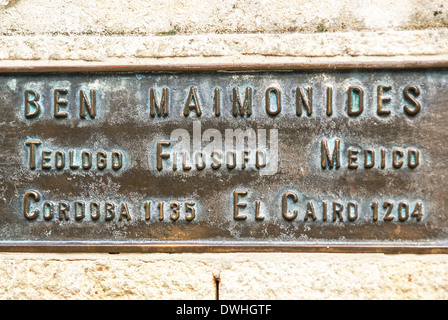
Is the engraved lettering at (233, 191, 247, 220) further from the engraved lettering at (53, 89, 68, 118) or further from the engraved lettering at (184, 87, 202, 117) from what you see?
the engraved lettering at (53, 89, 68, 118)

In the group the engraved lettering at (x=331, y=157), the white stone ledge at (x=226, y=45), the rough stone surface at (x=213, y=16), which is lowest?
the engraved lettering at (x=331, y=157)

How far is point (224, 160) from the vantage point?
5.83ft

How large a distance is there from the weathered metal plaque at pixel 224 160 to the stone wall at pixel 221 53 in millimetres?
59

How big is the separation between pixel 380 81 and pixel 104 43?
1072 millimetres

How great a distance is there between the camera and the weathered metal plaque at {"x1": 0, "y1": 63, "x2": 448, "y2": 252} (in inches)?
68.2

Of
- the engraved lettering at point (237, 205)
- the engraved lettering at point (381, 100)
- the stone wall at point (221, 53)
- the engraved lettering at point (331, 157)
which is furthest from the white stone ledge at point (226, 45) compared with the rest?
the engraved lettering at point (237, 205)

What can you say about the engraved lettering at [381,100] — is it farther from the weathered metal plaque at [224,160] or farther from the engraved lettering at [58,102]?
the engraved lettering at [58,102]

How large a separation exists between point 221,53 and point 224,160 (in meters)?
0.41

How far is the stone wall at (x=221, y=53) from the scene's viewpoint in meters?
1.74

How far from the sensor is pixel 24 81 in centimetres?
182

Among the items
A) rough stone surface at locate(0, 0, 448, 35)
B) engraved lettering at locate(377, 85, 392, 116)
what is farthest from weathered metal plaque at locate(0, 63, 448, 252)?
rough stone surface at locate(0, 0, 448, 35)

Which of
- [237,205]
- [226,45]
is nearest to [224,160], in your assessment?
[237,205]

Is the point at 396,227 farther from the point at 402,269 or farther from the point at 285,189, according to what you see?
the point at 285,189

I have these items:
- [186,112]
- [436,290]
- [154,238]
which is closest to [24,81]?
[186,112]
